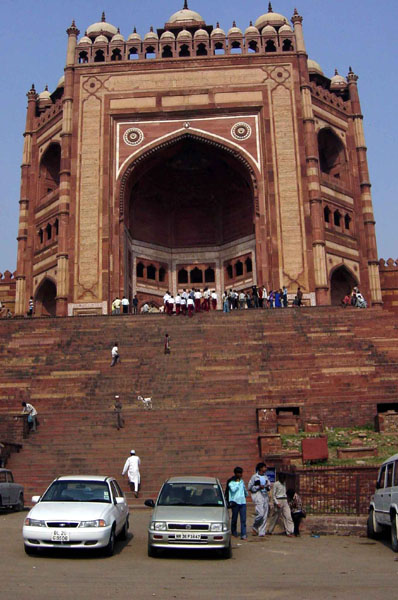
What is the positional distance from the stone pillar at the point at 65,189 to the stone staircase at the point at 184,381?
23.8 ft

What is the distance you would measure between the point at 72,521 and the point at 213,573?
192 centimetres

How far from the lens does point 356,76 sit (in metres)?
41.5

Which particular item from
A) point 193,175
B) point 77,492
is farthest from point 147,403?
point 193,175

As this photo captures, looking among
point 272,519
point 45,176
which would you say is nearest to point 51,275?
point 45,176

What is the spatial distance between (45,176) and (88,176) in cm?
612

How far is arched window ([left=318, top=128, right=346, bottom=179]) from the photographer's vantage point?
40.2m

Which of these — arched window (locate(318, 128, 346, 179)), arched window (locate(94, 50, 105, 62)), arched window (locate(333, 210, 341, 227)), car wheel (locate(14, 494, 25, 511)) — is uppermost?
arched window (locate(94, 50, 105, 62))

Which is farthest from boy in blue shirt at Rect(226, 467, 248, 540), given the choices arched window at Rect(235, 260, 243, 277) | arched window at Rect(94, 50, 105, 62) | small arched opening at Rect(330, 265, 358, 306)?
arched window at Rect(94, 50, 105, 62)

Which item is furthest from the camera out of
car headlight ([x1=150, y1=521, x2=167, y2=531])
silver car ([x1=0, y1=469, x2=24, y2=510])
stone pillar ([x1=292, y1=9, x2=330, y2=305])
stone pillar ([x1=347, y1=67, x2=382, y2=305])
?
stone pillar ([x1=347, y1=67, x2=382, y2=305])

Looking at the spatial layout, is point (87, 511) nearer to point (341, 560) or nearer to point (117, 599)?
point (117, 599)

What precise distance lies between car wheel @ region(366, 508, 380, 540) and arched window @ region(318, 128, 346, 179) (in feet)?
103

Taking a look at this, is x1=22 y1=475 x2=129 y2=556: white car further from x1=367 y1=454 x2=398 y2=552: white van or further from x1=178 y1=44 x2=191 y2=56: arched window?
x1=178 y1=44 x2=191 y2=56: arched window

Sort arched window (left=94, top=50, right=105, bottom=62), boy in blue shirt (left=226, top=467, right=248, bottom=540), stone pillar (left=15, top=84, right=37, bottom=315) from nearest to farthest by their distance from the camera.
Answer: boy in blue shirt (left=226, top=467, right=248, bottom=540)
stone pillar (left=15, top=84, right=37, bottom=315)
arched window (left=94, top=50, right=105, bottom=62)

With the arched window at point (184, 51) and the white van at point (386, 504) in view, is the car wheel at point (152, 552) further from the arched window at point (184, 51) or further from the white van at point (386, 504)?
the arched window at point (184, 51)
